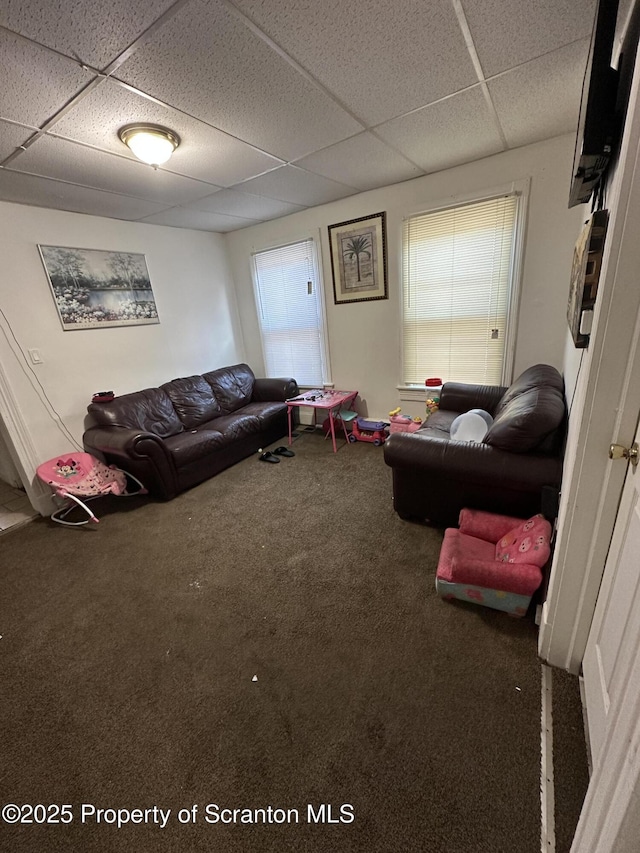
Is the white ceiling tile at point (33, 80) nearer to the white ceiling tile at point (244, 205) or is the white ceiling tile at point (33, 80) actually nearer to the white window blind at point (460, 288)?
the white ceiling tile at point (244, 205)

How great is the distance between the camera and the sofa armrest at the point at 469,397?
2.92 meters

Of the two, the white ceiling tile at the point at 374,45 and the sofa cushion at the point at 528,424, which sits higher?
the white ceiling tile at the point at 374,45

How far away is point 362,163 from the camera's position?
2.55m

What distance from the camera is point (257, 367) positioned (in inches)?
189

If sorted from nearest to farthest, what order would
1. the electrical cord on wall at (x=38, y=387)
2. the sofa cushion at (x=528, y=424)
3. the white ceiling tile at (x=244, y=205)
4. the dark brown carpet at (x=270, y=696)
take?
the dark brown carpet at (x=270, y=696)
the sofa cushion at (x=528, y=424)
the electrical cord on wall at (x=38, y=387)
the white ceiling tile at (x=244, y=205)

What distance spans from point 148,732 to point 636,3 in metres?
2.92

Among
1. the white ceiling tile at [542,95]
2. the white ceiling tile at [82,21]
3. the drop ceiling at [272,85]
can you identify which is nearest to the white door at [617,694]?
the drop ceiling at [272,85]

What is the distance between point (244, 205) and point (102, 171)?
1310 mm

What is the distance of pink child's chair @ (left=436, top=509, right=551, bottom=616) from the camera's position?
1469mm

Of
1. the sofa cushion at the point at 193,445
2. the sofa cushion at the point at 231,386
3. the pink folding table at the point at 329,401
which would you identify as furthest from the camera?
the sofa cushion at the point at 231,386

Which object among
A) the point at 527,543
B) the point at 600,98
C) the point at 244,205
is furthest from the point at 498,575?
the point at 244,205

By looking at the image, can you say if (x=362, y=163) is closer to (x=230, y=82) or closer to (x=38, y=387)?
(x=230, y=82)

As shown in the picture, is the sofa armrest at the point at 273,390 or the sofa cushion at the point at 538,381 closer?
→ the sofa cushion at the point at 538,381

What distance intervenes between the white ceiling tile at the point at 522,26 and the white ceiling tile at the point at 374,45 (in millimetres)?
73
